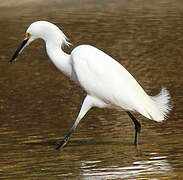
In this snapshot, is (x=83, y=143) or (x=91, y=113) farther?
(x=91, y=113)

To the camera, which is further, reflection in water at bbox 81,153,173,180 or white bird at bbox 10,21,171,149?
white bird at bbox 10,21,171,149

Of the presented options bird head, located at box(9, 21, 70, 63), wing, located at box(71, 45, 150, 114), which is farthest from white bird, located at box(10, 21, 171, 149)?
bird head, located at box(9, 21, 70, 63)

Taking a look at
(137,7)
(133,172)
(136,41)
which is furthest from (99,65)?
(137,7)

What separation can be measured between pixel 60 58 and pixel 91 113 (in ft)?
6.56

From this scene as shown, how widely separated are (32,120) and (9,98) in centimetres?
208

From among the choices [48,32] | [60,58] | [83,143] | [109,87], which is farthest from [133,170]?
[48,32]

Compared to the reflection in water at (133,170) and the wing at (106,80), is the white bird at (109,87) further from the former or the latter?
the reflection in water at (133,170)

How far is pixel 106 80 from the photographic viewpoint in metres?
9.62

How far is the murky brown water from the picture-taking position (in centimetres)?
849

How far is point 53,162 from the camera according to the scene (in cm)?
891

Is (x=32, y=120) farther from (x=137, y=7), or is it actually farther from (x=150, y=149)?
(x=137, y=7)

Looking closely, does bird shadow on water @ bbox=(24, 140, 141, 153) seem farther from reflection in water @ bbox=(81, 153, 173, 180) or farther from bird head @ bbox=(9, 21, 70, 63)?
bird head @ bbox=(9, 21, 70, 63)

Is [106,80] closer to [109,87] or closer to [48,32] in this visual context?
[109,87]

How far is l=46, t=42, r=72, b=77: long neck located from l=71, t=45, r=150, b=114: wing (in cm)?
28
